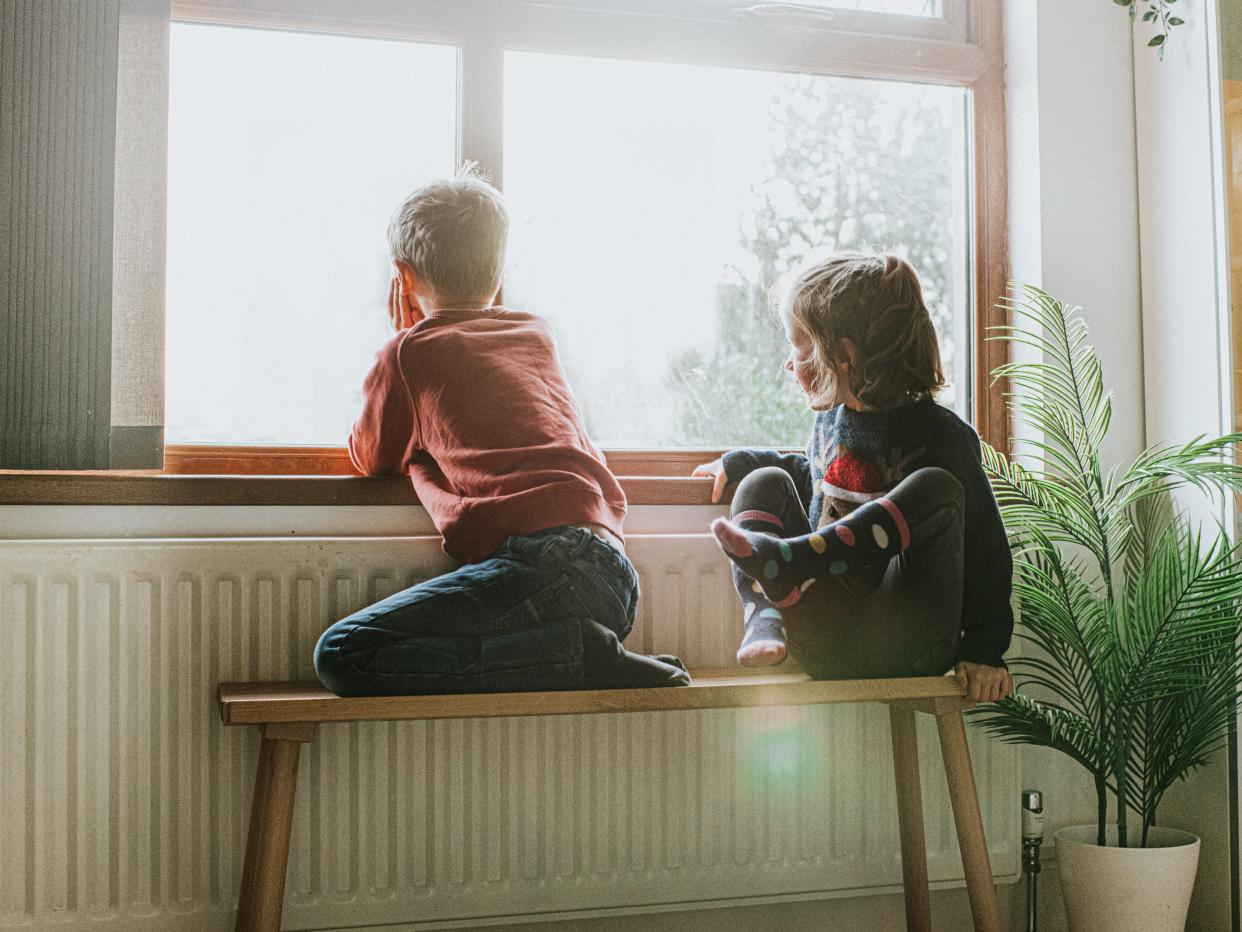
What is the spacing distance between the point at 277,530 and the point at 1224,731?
1633 mm

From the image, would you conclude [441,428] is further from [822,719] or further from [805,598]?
[822,719]

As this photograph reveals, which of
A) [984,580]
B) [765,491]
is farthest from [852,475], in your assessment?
[984,580]

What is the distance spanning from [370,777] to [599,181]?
1.09 metres

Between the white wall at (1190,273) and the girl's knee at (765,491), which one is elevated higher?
the white wall at (1190,273)

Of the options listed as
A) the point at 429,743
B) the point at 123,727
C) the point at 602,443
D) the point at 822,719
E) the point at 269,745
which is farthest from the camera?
the point at 602,443

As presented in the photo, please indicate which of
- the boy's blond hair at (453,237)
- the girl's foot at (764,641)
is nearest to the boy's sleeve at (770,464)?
the girl's foot at (764,641)

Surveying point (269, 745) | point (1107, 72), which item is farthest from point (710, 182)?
point (269, 745)

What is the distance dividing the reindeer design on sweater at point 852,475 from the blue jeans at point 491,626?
37cm

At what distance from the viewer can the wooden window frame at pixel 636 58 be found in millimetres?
1827

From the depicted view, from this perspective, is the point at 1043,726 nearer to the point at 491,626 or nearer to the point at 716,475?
the point at 716,475

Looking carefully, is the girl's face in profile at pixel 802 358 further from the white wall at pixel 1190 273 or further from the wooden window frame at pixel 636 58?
the white wall at pixel 1190 273

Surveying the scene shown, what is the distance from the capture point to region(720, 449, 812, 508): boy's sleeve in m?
1.91

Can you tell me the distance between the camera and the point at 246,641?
170cm

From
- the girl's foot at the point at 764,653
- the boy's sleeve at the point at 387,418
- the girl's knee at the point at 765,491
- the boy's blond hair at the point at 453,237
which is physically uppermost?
the boy's blond hair at the point at 453,237
